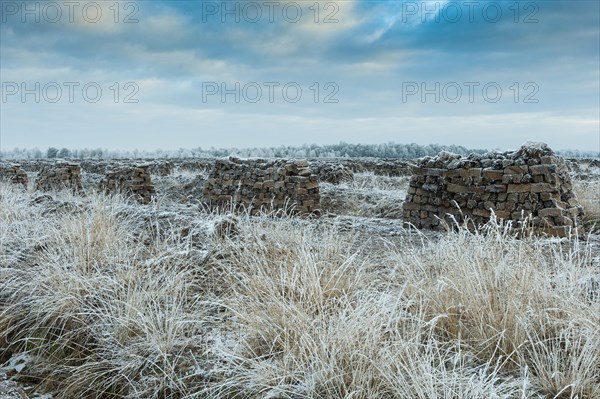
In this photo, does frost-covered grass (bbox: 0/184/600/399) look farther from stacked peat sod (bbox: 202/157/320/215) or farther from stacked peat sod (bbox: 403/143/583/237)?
stacked peat sod (bbox: 202/157/320/215)

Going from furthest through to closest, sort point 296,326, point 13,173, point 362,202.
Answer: point 13,173, point 362,202, point 296,326

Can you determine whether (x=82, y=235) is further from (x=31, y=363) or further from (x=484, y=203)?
(x=484, y=203)

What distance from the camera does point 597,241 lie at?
23.8 feet

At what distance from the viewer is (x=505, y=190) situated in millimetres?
8211

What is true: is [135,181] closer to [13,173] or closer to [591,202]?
[13,173]

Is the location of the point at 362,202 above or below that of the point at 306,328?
above

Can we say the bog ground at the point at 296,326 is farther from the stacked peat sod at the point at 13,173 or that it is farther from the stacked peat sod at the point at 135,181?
the stacked peat sod at the point at 13,173

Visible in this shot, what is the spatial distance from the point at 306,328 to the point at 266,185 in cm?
853

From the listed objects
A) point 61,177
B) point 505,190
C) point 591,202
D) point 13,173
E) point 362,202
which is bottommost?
point 362,202

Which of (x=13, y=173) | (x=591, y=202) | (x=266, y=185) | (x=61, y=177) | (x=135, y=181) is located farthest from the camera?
(x=13, y=173)

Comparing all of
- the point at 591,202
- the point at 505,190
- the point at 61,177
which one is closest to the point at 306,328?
the point at 505,190

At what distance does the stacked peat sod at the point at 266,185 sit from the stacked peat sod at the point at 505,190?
9.14 ft

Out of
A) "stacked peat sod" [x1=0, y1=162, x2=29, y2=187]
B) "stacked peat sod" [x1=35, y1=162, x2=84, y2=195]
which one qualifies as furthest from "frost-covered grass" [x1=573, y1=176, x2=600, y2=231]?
"stacked peat sod" [x1=0, y1=162, x2=29, y2=187]

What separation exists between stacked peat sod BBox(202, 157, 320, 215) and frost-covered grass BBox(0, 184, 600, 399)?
6.23m
